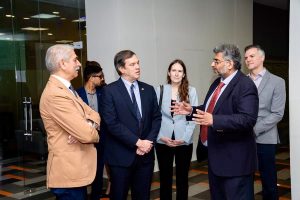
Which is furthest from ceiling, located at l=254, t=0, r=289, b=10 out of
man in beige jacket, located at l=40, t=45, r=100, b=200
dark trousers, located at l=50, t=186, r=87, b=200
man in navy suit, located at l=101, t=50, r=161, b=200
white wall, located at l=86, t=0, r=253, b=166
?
dark trousers, located at l=50, t=186, r=87, b=200

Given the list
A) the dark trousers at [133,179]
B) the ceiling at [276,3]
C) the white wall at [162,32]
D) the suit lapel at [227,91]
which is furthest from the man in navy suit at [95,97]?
the ceiling at [276,3]

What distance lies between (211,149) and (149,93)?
83cm

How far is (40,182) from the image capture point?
5.29 metres

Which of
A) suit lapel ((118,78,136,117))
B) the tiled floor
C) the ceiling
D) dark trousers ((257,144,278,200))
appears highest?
the ceiling

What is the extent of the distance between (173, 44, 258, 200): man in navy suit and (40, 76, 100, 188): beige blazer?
84 cm

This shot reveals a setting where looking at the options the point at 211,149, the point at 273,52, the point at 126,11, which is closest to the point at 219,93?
the point at 211,149

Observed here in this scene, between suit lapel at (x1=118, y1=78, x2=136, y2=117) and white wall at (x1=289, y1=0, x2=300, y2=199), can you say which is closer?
suit lapel at (x1=118, y1=78, x2=136, y2=117)

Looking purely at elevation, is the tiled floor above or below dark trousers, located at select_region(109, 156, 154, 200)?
below

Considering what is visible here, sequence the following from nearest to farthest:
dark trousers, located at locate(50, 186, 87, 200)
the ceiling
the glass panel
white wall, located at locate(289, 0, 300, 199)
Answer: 1. dark trousers, located at locate(50, 186, 87, 200)
2. white wall, located at locate(289, 0, 300, 199)
3. the glass panel
4. the ceiling

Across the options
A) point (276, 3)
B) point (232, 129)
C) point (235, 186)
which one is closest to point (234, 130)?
point (232, 129)

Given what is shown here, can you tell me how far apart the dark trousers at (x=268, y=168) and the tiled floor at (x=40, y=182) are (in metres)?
0.65

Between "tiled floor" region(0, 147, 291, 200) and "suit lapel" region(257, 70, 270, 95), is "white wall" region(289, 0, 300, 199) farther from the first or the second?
"tiled floor" region(0, 147, 291, 200)

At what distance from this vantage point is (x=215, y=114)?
259cm

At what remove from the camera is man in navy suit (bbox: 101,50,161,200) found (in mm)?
2959
